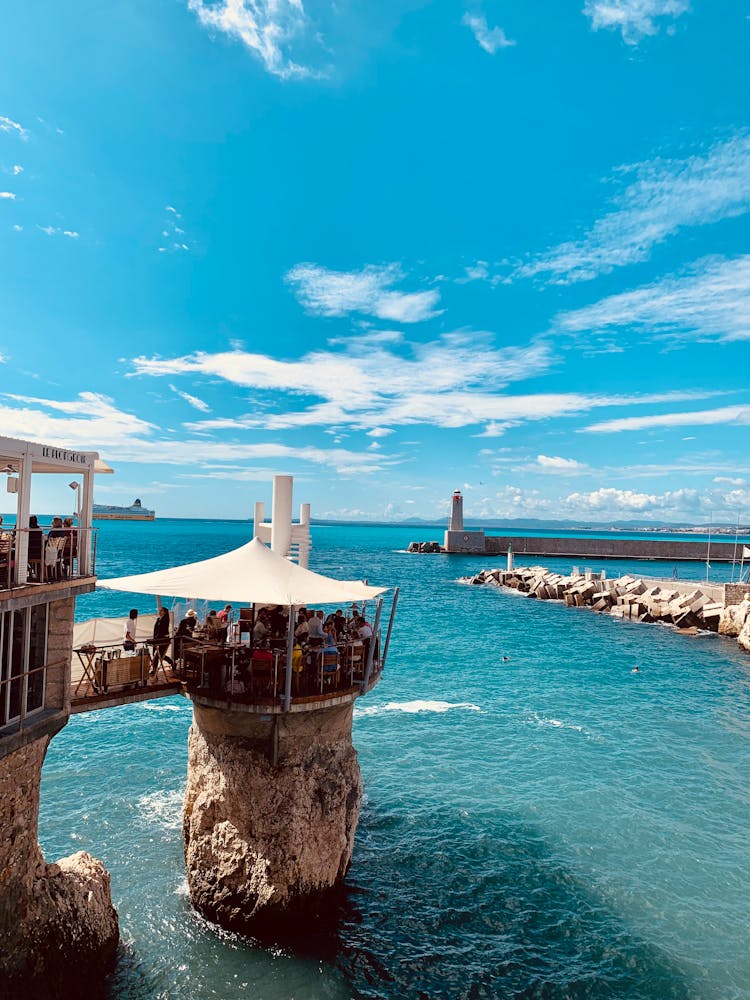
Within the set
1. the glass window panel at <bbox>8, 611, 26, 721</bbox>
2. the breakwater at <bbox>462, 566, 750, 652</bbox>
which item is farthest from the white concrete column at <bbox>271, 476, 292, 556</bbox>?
the breakwater at <bbox>462, 566, 750, 652</bbox>

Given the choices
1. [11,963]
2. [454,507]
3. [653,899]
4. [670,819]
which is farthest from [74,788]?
[454,507]

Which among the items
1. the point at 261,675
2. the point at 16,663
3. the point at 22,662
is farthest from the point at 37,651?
the point at 261,675

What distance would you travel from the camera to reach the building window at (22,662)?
8.83 meters

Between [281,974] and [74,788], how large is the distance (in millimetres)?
8985

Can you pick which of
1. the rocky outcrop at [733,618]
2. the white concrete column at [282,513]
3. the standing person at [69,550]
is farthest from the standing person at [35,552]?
the rocky outcrop at [733,618]

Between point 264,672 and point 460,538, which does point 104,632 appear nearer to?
point 264,672

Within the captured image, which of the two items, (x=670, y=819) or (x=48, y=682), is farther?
(x=670, y=819)

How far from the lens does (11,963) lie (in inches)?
330

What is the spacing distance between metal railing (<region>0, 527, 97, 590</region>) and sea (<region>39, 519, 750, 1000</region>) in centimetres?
620

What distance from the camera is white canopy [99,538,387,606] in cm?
1032

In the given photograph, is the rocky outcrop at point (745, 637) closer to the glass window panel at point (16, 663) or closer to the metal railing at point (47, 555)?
the metal railing at point (47, 555)

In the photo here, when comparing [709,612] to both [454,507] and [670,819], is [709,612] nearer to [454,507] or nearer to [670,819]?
[670,819]

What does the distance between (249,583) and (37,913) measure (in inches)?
214

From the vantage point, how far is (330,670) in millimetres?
11070
